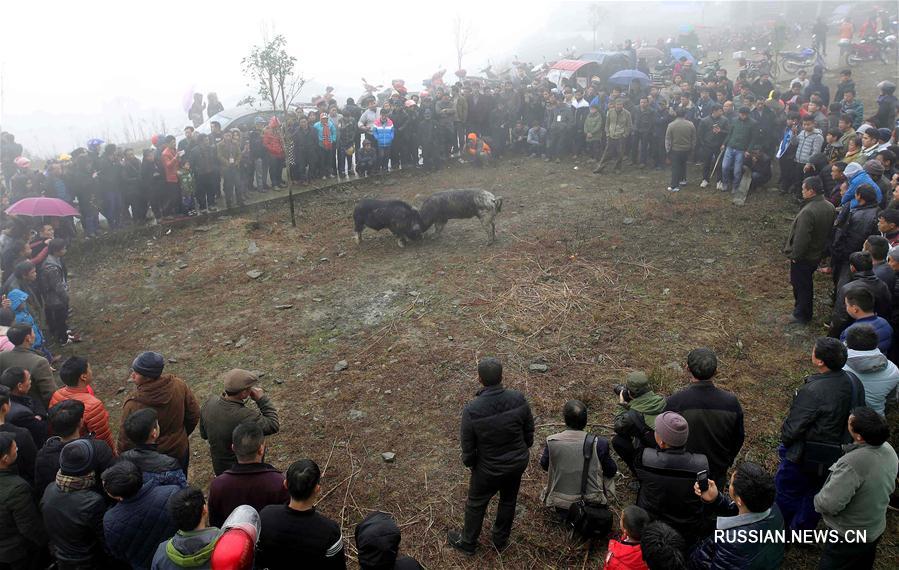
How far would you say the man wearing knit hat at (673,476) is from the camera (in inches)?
144

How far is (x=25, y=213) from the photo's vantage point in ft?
28.1

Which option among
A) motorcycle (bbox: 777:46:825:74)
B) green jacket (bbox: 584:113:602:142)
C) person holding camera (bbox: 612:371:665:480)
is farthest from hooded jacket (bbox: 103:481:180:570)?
motorcycle (bbox: 777:46:825:74)

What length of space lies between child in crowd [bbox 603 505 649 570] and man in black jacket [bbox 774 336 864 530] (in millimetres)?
1824

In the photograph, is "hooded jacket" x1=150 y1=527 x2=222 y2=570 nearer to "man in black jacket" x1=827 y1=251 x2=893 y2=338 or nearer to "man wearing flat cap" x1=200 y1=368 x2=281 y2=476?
"man wearing flat cap" x1=200 y1=368 x2=281 y2=476

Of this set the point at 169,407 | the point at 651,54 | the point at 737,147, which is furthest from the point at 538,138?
the point at 651,54

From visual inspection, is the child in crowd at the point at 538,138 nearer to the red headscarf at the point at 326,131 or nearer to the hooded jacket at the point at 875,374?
the red headscarf at the point at 326,131

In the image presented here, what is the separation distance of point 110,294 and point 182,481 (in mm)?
7406

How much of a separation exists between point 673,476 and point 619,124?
39.8 feet

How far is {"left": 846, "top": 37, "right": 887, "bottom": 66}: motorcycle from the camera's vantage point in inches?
904

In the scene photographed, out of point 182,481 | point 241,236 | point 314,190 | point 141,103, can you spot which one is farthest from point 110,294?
point 141,103

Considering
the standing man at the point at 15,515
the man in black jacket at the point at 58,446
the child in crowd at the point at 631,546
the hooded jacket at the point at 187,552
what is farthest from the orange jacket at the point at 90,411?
the child in crowd at the point at 631,546

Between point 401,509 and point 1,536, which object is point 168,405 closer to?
point 1,536

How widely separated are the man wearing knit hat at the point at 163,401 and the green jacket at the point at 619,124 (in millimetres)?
12371

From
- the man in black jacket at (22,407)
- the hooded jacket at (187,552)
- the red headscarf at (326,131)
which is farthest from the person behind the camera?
the red headscarf at (326,131)
